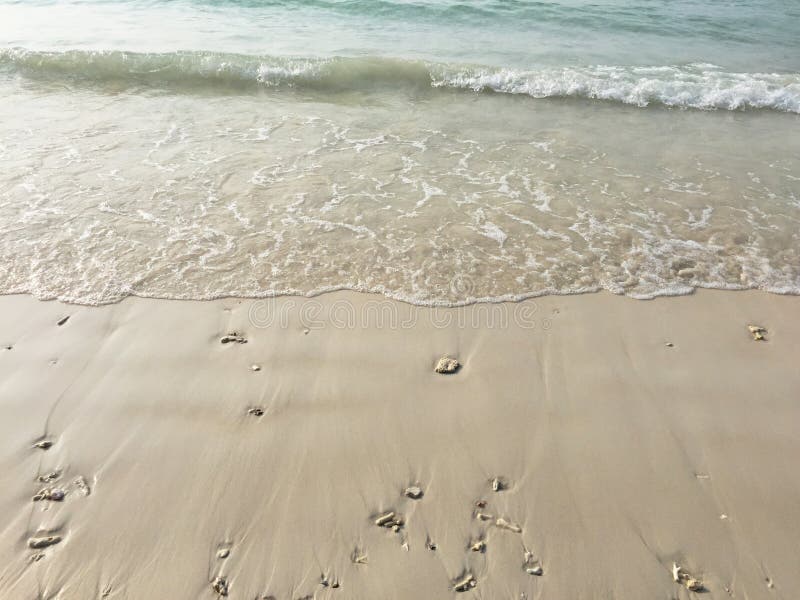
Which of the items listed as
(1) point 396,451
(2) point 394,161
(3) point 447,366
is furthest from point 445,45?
(1) point 396,451

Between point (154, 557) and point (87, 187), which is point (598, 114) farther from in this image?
point (154, 557)

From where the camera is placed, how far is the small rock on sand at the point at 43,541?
2.63 metres

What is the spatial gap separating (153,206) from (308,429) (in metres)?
→ 3.78

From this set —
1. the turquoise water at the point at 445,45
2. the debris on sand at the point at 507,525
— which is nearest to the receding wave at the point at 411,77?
the turquoise water at the point at 445,45

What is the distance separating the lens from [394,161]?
7.00m

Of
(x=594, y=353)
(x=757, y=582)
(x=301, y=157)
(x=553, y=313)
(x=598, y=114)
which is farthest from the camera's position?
(x=598, y=114)

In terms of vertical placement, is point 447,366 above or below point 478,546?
above

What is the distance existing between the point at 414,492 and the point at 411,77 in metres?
9.71

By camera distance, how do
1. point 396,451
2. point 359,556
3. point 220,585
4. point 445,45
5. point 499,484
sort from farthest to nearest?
point 445,45
point 396,451
point 499,484
point 359,556
point 220,585

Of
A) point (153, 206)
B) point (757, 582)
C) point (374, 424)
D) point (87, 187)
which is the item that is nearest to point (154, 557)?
point (374, 424)

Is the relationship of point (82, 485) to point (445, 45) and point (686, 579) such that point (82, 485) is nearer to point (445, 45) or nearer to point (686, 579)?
point (686, 579)

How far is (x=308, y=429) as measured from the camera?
3.27m

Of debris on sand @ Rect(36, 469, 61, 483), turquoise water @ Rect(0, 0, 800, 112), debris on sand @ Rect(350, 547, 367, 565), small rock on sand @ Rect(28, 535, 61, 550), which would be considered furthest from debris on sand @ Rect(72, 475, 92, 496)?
turquoise water @ Rect(0, 0, 800, 112)

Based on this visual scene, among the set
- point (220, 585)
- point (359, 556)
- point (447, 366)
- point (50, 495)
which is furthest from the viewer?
point (447, 366)
